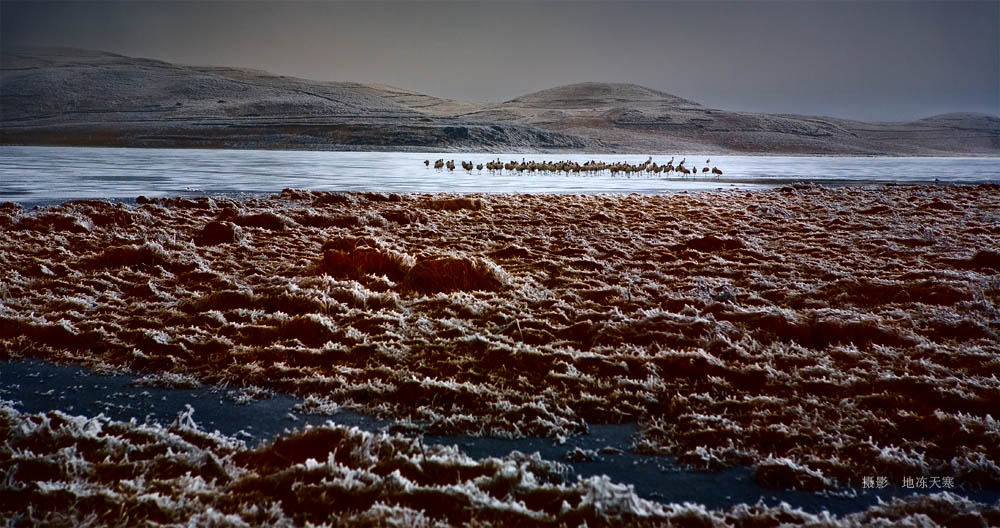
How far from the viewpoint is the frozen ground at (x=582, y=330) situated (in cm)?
492

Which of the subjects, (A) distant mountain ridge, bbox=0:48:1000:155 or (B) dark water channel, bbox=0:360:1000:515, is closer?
(B) dark water channel, bbox=0:360:1000:515

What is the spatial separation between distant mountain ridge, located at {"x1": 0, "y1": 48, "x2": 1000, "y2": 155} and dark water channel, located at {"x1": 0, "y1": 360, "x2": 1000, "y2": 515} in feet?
287

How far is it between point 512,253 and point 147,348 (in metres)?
7.15

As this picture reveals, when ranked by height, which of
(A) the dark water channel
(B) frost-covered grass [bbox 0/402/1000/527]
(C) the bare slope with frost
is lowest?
(A) the dark water channel

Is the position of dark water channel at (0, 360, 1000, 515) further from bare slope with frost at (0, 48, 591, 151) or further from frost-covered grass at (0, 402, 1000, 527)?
bare slope with frost at (0, 48, 591, 151)

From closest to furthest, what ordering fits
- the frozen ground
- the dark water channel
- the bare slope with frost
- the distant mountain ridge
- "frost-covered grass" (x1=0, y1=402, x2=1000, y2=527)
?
"frost-covered grass" (x1=0, y1=402, x2=1000, y2=527) < the dark water channel < the frozen ground < the bare slope with frost < the distant mountain ridge

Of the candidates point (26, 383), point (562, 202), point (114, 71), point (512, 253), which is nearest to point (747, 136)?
point (562, 202)

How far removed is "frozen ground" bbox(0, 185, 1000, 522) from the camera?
4.92m

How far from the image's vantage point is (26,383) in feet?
18.3

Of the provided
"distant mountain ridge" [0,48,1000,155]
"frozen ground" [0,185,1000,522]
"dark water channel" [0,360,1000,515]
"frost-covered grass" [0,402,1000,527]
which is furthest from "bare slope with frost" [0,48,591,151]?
"frost-covered grass" [0,402,1000,527]

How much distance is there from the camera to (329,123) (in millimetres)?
107125

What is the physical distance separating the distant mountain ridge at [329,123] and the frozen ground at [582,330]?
81504mm

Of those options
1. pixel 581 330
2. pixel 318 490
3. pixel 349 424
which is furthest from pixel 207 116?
pixel 318 490

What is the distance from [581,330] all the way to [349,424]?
10.8 ft
